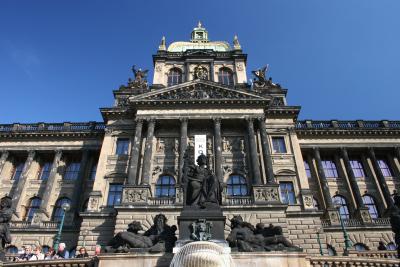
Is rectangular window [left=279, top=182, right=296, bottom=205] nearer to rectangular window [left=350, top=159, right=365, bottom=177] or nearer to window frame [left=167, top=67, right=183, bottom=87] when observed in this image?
rectangular window [left=350, top=159, right=365, bottom=177]

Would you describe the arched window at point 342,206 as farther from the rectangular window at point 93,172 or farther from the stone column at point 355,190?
the rectangular window at point 93,172

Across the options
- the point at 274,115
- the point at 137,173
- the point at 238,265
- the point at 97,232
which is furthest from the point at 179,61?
the point at 238,265

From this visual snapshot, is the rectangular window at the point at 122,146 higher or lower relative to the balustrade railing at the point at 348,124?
lower

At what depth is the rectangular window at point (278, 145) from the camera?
3070 centimetres

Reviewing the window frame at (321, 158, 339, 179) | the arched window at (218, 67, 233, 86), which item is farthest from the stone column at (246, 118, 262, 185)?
the arched window at (218, 67, 233, 86)

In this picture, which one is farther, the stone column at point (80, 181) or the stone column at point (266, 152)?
the stone column at point (80, 181)

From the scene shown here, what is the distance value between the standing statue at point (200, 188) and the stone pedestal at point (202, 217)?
349 mm

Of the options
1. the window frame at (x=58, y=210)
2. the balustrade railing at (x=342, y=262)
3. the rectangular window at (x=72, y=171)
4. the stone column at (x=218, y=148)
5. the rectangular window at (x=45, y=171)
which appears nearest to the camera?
the balustrade railing at (x=342, y=262)

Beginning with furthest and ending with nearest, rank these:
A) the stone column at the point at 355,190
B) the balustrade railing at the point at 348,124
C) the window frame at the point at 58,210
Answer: the balustrade railing at the point at 348,124
the window frame at the point at 58,210
the stone column at the point at 355,190

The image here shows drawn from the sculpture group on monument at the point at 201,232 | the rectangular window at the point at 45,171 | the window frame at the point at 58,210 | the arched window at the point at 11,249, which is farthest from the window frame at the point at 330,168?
the arched window at the point at 11,249

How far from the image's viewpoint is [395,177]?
108 feet

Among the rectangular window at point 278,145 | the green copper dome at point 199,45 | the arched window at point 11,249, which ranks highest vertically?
the green copper dome at point 199,45

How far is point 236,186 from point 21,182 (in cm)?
1947

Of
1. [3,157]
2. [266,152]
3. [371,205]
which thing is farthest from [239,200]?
[3,157]
